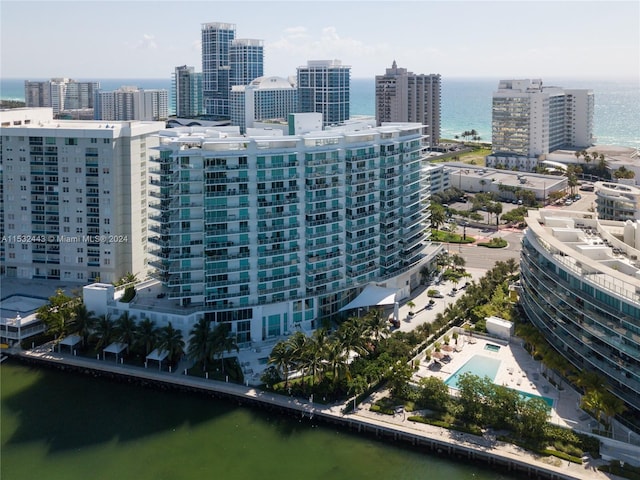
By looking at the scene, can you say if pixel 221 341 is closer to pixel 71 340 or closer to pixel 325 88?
pixel 71 340

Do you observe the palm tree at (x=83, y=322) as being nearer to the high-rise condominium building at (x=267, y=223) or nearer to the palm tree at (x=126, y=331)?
the palm tree at (x=126, y=331)

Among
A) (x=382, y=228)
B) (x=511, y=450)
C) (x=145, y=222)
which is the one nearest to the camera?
(x=511, y=450)

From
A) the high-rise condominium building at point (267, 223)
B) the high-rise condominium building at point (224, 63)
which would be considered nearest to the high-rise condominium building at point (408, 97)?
the high-rise condominium building at point (224, 63)

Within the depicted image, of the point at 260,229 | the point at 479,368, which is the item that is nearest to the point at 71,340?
the point at 260,229

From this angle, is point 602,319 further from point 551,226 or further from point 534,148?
point 534,148

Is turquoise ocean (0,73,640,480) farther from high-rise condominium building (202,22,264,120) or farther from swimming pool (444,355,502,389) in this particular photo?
high-rise condominium building (202,22,264,120)

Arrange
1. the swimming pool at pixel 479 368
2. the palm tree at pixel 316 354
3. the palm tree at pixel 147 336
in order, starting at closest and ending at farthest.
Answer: the palm tree at pixel 316 354 → the swimming pool at pixel 479 368 → the palm tree at pixel 147 336

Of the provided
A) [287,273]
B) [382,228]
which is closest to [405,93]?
[382,228]
